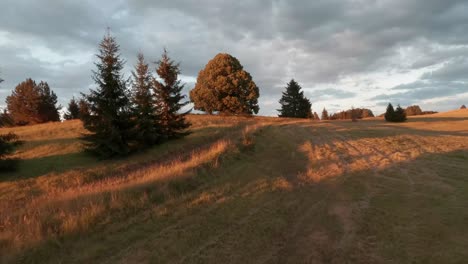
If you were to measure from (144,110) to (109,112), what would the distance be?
3.13 m

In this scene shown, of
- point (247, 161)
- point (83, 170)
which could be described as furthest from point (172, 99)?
point (247, 161)

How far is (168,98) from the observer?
84.4 ft

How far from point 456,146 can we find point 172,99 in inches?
874

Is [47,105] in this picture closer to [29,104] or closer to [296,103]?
[29,104]

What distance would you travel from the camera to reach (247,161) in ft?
45.6

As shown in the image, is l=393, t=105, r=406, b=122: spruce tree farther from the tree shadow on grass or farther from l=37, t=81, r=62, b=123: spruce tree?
l=37, t=81, r=62, b=123: spruce tree

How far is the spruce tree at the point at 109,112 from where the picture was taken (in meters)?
20.7

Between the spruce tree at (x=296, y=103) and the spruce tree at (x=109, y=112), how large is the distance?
43.1 m

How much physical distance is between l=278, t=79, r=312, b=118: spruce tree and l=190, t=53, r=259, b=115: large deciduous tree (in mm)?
14875

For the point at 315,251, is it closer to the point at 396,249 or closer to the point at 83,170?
the point at 396,249

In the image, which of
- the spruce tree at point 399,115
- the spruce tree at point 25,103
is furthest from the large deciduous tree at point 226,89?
the spruce tree at point 25,103

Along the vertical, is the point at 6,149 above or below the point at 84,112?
below

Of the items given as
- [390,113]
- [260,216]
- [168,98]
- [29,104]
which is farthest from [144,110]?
[390,113]

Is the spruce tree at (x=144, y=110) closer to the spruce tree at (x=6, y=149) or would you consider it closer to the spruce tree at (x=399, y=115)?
the spruce tree at (x=6, y=149)
